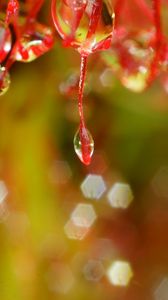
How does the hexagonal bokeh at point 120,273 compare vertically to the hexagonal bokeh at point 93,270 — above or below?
below

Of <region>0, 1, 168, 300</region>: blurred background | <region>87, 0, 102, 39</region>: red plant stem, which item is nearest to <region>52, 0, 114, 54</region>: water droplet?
<region>87, 0, 102, 39</region>: red plant stem

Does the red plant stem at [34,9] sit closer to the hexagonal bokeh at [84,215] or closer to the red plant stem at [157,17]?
the red plant stem at [157,17]

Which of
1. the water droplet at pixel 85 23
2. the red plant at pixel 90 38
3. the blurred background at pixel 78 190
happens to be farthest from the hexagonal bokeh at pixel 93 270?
the water droplet at pixel 85 23

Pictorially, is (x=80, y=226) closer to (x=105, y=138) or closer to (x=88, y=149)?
(x=105, y=138)

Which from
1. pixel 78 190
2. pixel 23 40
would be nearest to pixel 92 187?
pixel 78 190

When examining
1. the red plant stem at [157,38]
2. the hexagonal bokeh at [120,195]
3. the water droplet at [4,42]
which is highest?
the water droplet at [4,42]

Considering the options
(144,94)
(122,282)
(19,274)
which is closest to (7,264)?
(19,274)
